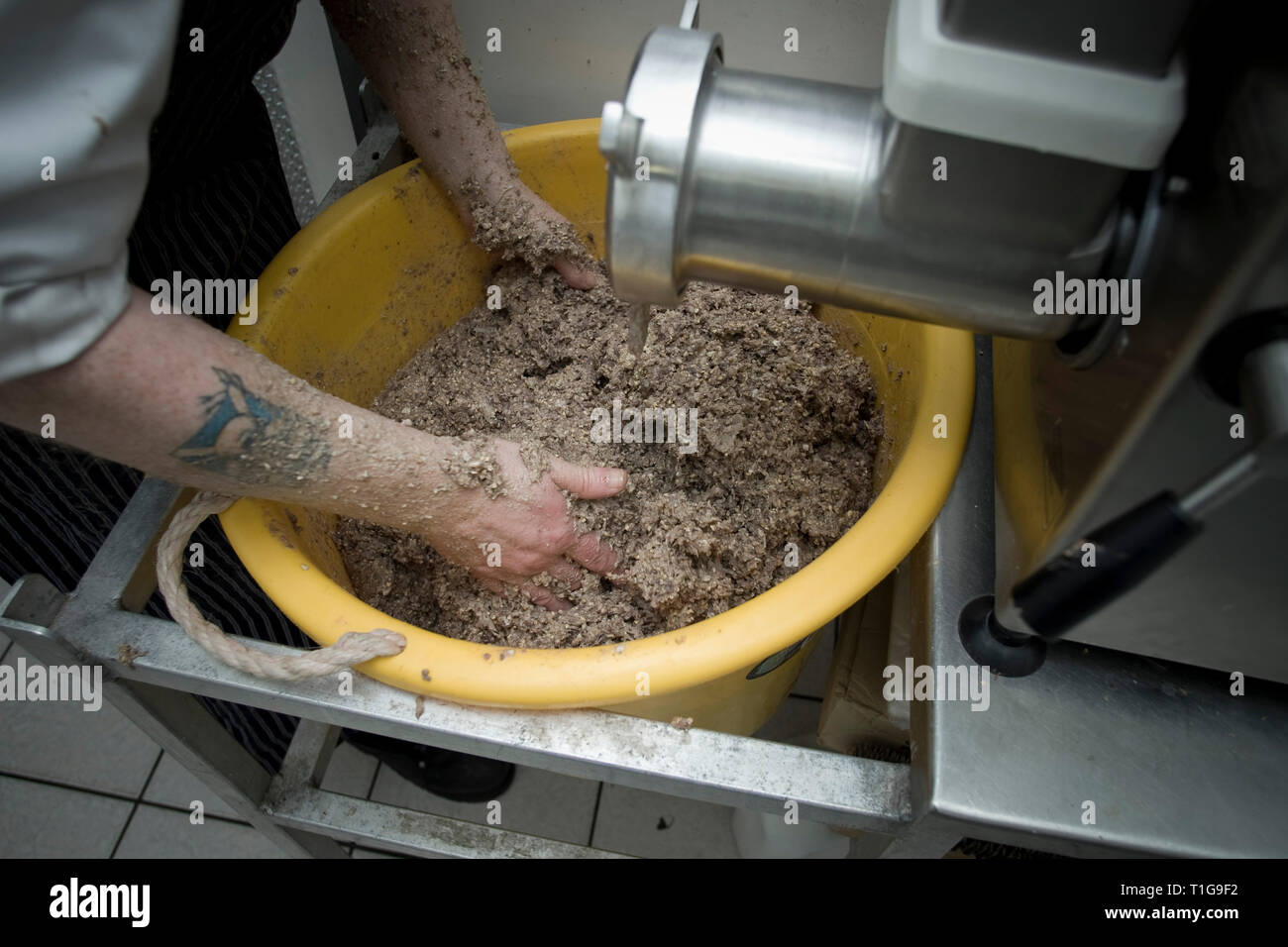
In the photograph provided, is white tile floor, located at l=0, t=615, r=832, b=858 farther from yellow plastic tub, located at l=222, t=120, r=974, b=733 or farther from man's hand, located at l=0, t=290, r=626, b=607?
man's hand, located at l=0, t=290, r=626, b=607

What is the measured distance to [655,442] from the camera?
2.54ft

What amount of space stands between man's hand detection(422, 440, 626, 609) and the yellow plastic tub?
4.0 inches

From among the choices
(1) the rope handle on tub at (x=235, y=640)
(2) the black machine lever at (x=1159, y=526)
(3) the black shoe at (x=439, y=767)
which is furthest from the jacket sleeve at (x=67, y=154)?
(3) the black shoe at (x=439, y=767)

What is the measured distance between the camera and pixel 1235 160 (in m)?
0.31

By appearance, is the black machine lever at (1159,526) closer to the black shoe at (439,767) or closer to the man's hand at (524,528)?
the man's hand at (524,528)

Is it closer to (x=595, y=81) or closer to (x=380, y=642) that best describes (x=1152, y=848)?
(x=380, y=642)

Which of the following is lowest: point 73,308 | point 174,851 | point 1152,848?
point 174,851

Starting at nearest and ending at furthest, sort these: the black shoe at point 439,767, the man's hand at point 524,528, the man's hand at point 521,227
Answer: the man's hand at point 524,528 → the man's hand at point 521,227 → the black shoe at point 439,767

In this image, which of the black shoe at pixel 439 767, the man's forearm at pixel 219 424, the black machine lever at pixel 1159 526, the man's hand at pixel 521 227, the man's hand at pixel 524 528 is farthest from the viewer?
the black shoe at pixel 439 767

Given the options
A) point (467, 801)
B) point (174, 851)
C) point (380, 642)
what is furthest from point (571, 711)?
point (174, 851)

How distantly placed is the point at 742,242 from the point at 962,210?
110 mm

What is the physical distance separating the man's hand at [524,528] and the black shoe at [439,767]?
0.57 m

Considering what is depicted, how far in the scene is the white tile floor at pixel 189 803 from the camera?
123 centimetres

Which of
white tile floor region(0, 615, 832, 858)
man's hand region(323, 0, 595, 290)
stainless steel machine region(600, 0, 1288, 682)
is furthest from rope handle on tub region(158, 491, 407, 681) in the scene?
white tile floor region(0, 615, 832, 858)
